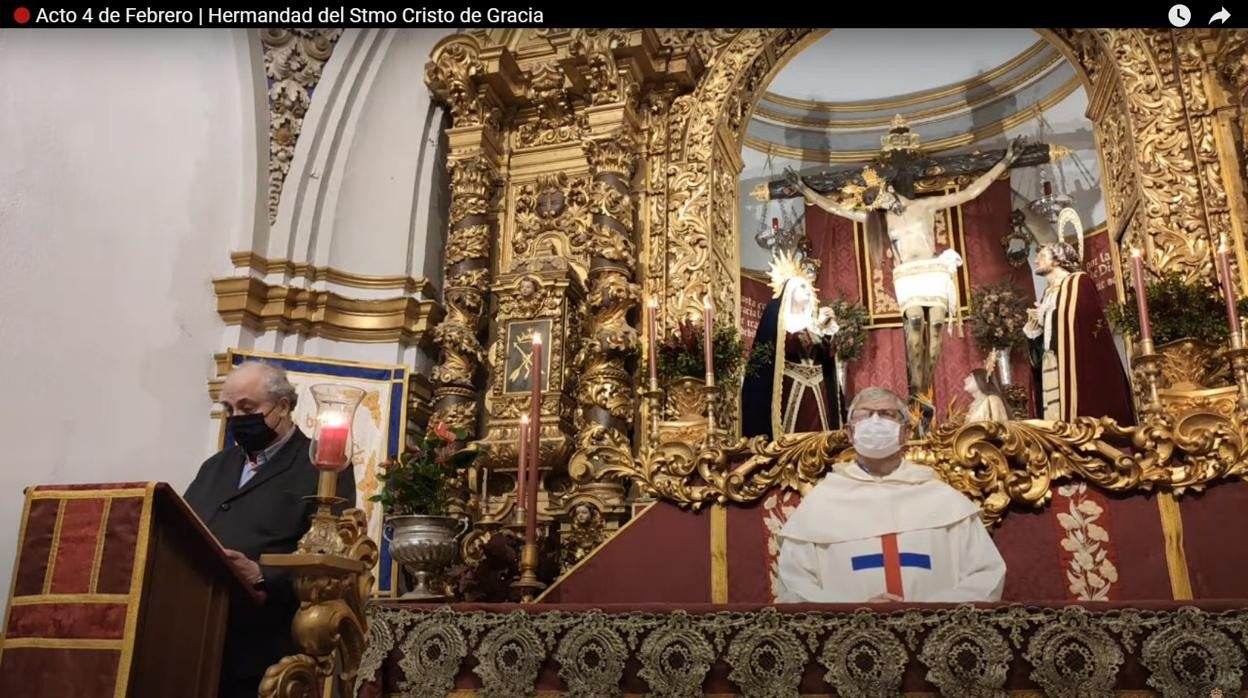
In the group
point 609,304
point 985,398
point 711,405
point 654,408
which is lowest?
point 711,405

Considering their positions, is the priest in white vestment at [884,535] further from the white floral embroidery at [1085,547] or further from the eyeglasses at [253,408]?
the eyeglasses at [253,408]

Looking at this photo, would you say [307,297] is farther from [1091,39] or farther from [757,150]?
[1091,39]

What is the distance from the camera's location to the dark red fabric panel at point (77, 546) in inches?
A: 86.9

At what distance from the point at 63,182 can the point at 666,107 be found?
371 cm

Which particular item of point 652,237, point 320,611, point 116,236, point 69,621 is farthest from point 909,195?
point 69,621

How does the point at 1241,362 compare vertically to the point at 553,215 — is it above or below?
below

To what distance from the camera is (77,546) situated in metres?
2.24

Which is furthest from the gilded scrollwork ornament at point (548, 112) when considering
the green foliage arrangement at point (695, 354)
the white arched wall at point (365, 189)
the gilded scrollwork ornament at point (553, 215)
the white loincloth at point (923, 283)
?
the white loincloth at point (923, 283)

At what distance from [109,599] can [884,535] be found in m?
2.31

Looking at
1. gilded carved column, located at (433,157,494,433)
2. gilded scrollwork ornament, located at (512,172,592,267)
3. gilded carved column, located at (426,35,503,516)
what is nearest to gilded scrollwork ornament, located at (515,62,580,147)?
gilded carved column, located at (426,35,503,516)

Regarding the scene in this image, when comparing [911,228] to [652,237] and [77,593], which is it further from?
[77,593]

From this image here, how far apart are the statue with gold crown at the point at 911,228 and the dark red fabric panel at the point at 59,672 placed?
18.2 ft

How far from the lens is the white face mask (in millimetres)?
3279

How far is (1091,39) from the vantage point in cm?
596
